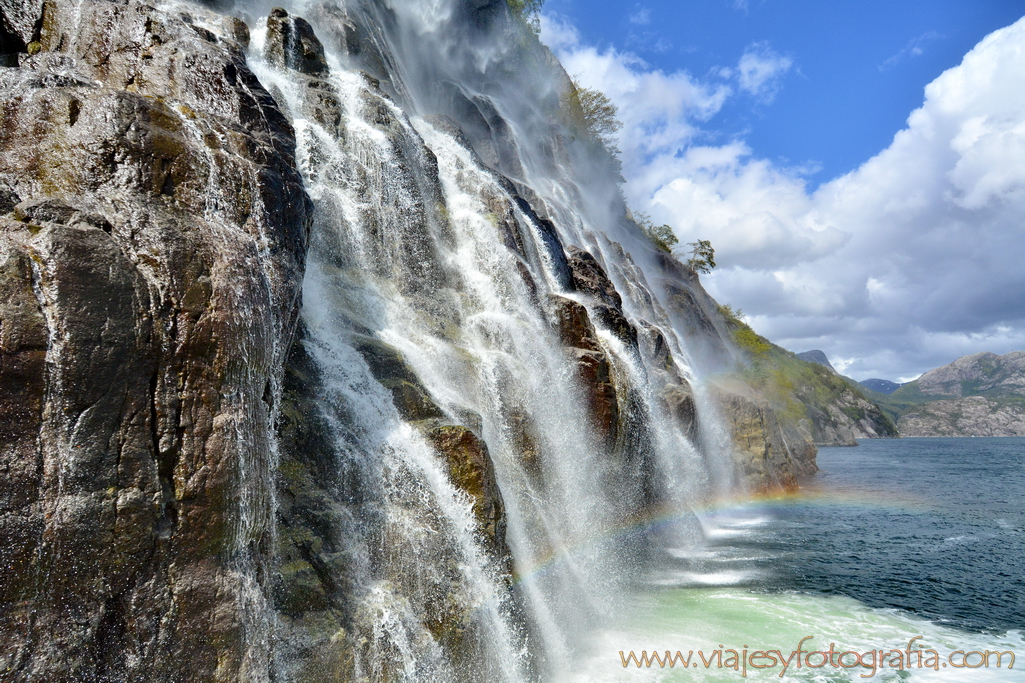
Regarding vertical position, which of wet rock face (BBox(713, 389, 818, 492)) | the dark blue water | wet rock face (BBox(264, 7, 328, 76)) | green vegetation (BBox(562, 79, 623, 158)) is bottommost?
the dark blue water

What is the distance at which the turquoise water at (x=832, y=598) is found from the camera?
32.3 ft

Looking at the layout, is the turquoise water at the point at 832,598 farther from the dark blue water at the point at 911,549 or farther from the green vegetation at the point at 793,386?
the green vegetation at the point at 793,386

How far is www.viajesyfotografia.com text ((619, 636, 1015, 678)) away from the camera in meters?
9.72

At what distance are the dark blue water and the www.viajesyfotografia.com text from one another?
204cm

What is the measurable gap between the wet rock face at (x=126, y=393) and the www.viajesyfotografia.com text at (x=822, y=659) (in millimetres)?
7451

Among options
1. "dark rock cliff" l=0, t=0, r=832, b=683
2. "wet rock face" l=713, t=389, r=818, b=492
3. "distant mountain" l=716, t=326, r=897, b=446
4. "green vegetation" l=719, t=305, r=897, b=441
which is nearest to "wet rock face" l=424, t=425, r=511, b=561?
"dark rock cliff" l=0, t=0, r=832, b=683

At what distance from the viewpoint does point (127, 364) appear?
4.73 metres

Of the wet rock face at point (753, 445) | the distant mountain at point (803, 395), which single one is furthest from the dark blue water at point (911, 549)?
the distant mountain at point (803, 395)

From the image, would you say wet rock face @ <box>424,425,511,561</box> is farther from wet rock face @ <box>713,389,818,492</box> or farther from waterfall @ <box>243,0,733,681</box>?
wet rock face @ <box>713,389,818,492</box>

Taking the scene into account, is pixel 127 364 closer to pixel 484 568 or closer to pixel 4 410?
pixel 4 410

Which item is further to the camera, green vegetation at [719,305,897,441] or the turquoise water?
green vegetation at [719,305,897,441]

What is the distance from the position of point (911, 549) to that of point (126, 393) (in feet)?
73.5

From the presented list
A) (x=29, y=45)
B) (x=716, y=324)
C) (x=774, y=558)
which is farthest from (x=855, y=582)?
(x=716, y=324)

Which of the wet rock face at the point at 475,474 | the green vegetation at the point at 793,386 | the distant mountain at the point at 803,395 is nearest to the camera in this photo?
the wet rock face at the point at 475,474
